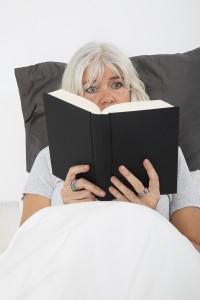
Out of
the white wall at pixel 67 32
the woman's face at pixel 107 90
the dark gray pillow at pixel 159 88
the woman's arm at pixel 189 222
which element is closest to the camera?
the woman's arm at pixel 189 222

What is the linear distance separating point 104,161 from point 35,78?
656mm

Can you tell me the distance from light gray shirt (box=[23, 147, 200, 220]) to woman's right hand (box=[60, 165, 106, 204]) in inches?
4.7

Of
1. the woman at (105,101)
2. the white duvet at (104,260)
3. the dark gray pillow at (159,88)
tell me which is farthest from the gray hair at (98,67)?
the white duvet at (104,260)

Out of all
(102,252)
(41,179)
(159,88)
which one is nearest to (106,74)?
(159,88)

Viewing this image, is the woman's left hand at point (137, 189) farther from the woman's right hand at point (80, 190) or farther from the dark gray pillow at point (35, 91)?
the dark gray pillow at point (35, 91)

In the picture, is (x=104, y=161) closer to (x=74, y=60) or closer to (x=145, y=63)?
(x=74, y=60)

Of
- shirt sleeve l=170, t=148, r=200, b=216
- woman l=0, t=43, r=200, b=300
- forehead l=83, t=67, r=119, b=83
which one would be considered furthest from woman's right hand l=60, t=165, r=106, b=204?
forehead l=83, t=67, r=119, b=83

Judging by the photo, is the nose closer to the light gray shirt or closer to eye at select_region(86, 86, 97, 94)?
eye at select_region(86, 86, 97, 94)

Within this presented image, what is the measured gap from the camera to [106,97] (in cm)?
129

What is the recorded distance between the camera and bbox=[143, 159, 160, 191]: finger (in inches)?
41.7

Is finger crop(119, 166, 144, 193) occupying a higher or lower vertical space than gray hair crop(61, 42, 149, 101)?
lower

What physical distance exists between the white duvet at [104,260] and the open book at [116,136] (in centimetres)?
13

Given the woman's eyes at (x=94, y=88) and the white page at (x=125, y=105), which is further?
the woman's eyes at (x=94, y=88)

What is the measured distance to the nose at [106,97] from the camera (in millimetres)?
1287
